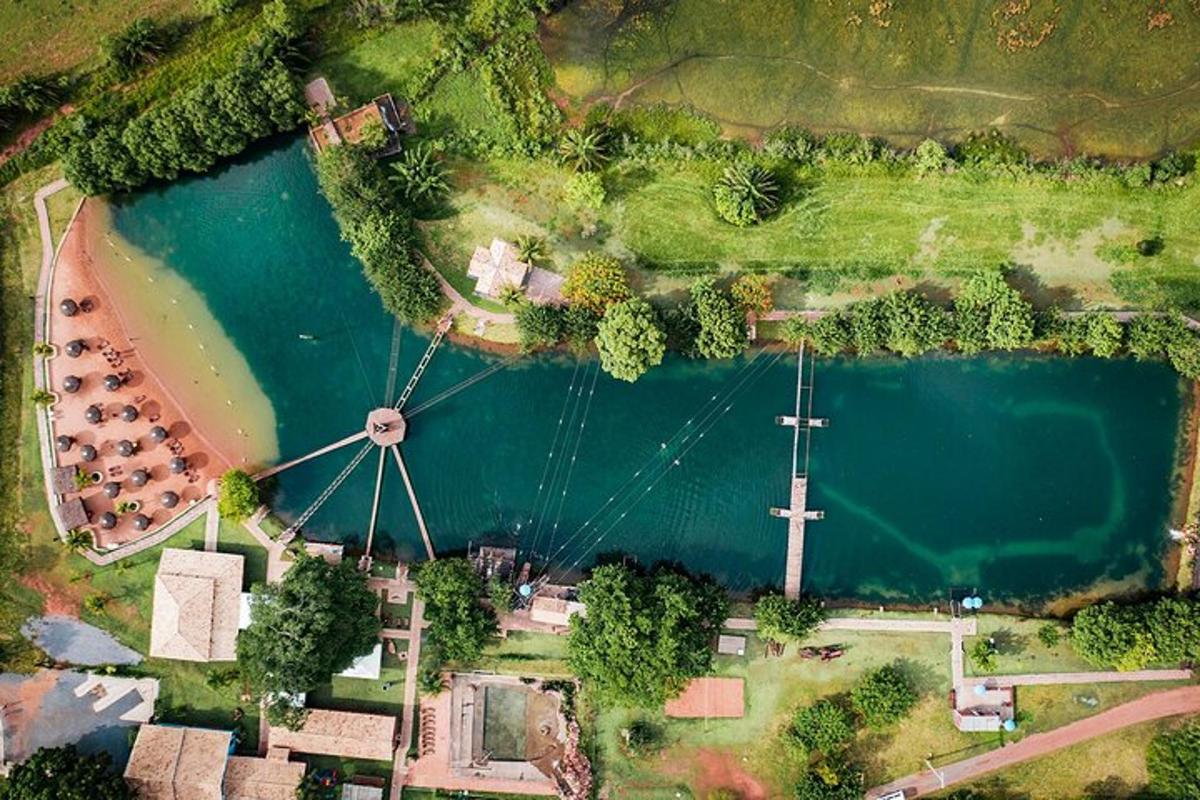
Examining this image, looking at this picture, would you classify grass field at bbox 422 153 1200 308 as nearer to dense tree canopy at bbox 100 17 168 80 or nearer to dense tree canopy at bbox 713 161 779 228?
dense tree canopy at bbox 713 161 779 228

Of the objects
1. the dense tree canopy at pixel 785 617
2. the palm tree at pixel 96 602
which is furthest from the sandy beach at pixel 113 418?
the dense tree canopy at pixel 785 617

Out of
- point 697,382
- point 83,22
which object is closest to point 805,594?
point 697,382

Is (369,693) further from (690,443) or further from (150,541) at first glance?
(690,443)

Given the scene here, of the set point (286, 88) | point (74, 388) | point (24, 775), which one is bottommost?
point (24, 775)

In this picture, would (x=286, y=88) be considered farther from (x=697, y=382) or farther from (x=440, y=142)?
(x=697, y=382)

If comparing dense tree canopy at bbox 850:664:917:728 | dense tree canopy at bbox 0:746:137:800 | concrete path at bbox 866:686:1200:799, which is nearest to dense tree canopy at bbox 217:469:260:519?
dense tree canopy at bbox 0:746:137:800

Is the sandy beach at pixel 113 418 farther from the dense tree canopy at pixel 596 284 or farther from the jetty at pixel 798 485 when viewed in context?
the jetty at pixel 798 485

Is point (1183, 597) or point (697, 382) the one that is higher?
point (697, 382)
